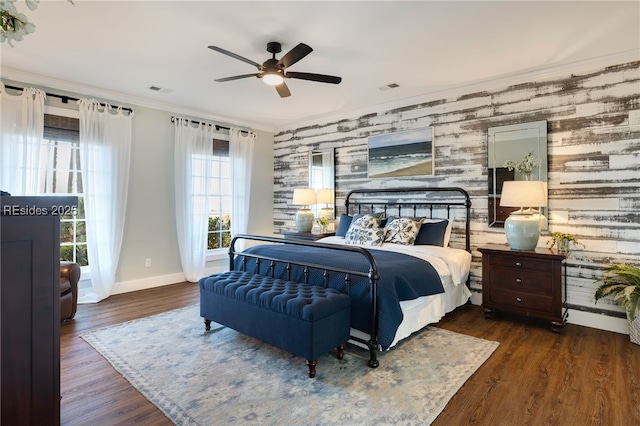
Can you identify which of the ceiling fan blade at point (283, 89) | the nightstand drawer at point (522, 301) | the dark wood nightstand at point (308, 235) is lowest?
the nightstand drawer at point (522, 301)

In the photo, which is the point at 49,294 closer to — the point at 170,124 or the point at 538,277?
the point at 538,277

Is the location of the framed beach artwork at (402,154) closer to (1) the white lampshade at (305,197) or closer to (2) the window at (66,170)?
(1) the white lampshade at (305,197)

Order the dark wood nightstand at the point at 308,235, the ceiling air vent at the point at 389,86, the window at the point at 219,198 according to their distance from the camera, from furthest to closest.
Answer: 1. the window at the point at 219,198
2. the dark wood nightstand at the point at 308,235
3. the ceiling air vent at the point at 389,86

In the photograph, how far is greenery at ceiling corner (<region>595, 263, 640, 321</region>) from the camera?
9.73 feet

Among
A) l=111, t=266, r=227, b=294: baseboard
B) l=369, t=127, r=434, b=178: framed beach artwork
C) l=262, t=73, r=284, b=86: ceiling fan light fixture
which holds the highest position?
l=262, t=73, r=284, b=86: ceiling fan light fixture

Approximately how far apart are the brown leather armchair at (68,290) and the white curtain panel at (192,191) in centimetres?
171

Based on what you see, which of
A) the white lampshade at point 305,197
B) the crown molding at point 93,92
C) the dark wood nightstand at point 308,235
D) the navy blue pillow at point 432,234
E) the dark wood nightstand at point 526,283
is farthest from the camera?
the white lampshade at point 305,197

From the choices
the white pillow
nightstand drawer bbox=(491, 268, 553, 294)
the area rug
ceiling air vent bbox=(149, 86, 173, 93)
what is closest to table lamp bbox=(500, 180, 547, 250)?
nightstand drawer bbox=(491, 268, 553, 294)

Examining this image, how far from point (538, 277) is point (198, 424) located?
125 inches

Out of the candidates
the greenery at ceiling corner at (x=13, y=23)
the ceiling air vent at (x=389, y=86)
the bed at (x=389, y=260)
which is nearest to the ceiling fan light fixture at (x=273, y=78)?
the bed at (x=389, y=260)

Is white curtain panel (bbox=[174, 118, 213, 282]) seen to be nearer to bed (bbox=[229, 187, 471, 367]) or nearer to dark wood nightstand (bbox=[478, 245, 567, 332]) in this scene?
bed (bbox=[229, 187, 471, 367])

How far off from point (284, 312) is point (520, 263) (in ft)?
8.01

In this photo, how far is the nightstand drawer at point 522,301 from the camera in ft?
10.9

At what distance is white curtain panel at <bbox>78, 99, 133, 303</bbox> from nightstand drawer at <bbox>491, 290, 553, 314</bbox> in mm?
4555
